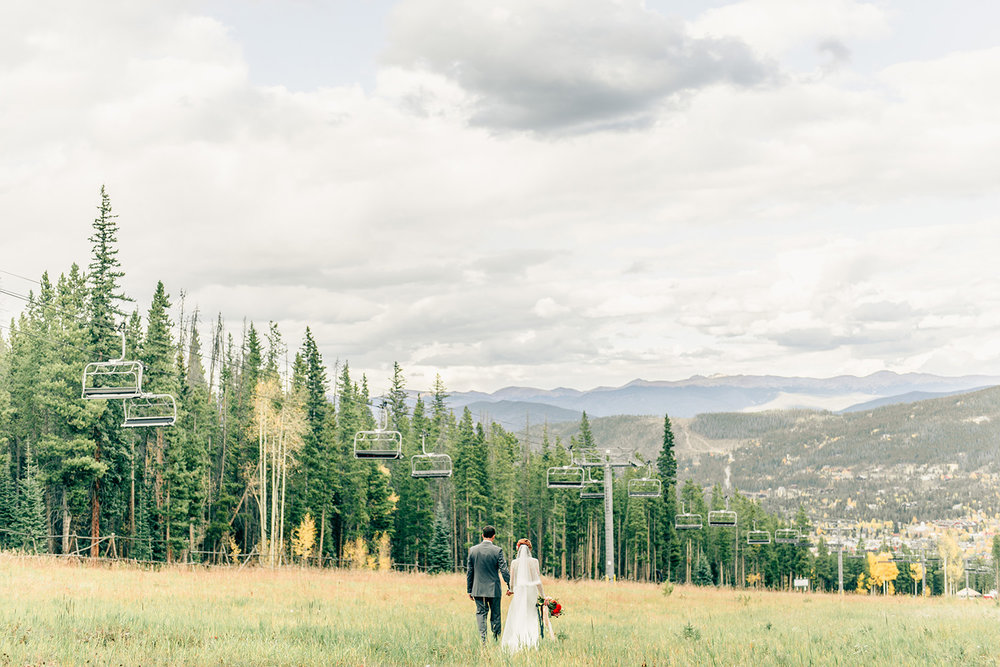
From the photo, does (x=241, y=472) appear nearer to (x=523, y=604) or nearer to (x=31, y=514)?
(x=31, y=514)

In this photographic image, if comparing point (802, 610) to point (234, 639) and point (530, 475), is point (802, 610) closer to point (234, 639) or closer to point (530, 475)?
point (234, 639)

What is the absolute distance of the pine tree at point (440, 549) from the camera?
3310 inches

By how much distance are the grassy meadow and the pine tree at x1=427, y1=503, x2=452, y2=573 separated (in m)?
56.7

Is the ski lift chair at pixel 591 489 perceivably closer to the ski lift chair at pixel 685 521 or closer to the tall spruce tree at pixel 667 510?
the ski lift chair at pixel 685 521

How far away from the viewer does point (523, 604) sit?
16062mm

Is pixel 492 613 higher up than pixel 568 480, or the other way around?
pixel 568 480

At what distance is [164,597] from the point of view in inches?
923

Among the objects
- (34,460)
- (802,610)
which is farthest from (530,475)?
(802,610)

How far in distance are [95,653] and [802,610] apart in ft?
80.4

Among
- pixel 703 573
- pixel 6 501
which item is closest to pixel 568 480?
pixel 6 501

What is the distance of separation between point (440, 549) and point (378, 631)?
69533mm

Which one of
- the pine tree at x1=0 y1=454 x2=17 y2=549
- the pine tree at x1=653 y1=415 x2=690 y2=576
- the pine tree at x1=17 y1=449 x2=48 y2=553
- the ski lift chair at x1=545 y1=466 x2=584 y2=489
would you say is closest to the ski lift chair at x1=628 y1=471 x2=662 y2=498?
the ski lift chair at x1=545 y1=466 x2=584 y2=489

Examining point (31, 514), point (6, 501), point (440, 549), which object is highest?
point (6, 501)

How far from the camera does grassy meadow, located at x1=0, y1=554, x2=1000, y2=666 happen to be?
14102mm
